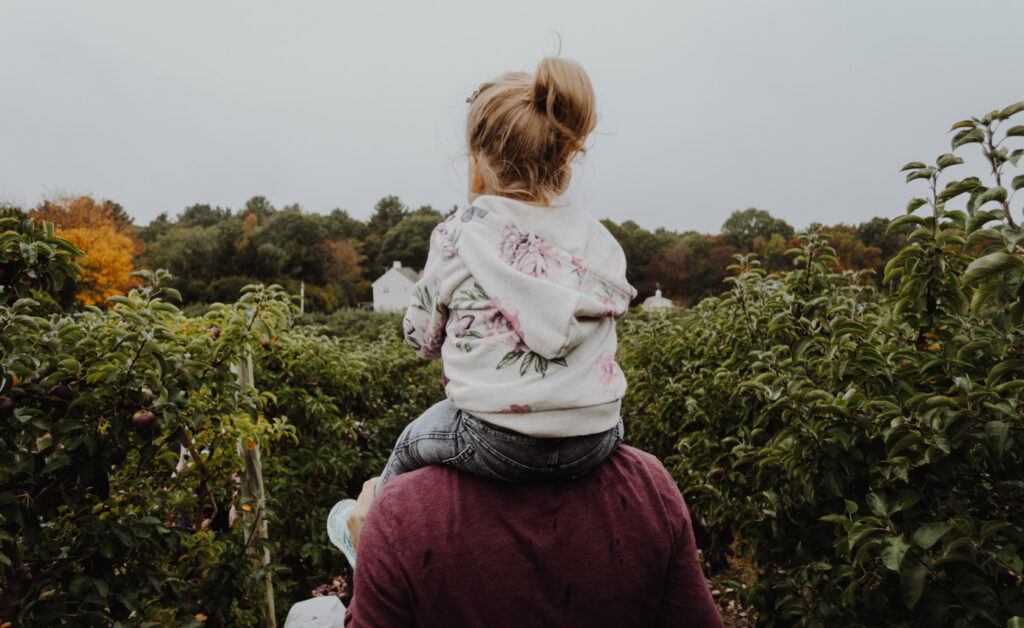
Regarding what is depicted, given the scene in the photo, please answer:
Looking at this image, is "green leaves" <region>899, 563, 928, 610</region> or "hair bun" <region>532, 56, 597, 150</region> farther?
"green leaves" <region>899, 563, 928, 610</region>

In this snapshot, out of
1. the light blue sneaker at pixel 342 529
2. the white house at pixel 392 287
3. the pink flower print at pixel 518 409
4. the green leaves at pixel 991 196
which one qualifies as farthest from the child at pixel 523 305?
the white house at pixel 392 287

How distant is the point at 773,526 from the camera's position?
2.11 m

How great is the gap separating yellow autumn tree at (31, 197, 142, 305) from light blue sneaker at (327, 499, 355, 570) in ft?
67.6

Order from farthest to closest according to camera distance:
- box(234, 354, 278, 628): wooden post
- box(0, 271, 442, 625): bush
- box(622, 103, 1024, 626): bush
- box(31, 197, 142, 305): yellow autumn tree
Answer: box(31, 197, 142, 305): yellow autumn tree < box(234, 354, 278, 628): wooden post < box(0, 271, 442, 625): bush < box(622, 103, 1024, 626): bush

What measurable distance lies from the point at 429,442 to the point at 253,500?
7.19 ft

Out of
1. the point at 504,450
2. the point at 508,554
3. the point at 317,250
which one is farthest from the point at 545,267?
the point at 317,250

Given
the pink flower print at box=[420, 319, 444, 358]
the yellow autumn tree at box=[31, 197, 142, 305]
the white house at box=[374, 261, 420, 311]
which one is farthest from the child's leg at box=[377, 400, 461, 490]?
the white house at box=[374, 261, 420, 311]

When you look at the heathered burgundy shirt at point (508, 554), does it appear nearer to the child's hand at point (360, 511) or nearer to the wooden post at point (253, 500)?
the child's hand at point (360, 511)

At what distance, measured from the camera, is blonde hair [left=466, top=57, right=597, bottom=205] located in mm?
1064

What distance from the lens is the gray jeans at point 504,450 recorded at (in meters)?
0.97

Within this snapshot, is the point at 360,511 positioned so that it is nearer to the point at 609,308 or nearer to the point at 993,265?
the point at 609,308

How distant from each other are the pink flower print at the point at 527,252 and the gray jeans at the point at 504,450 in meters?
0.28

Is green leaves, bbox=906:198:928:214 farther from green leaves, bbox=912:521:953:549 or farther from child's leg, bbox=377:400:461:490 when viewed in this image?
child's leg, bbox=377:400:461:490

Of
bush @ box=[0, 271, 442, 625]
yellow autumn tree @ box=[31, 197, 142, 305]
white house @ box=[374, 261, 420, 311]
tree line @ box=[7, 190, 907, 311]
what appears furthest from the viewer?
white house @ box=[374, 261, 420, 311]
